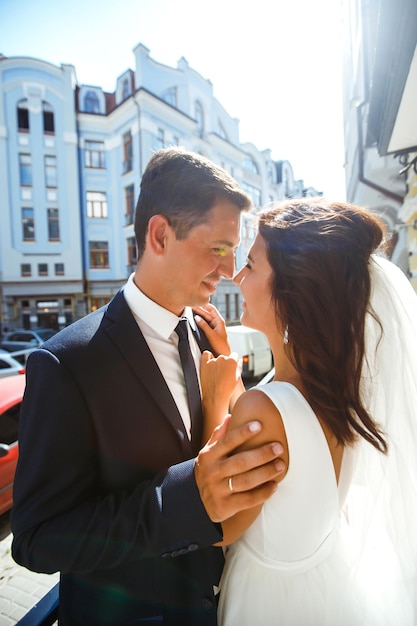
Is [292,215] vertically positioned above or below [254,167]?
below

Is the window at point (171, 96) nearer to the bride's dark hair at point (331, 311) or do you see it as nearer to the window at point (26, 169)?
the window at point (26, 169)

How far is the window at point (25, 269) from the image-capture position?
20453 mm

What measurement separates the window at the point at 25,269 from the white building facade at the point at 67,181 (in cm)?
6

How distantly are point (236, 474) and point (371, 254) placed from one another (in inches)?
37.5

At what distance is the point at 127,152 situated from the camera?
66.7 feet

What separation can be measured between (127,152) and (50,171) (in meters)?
5.39

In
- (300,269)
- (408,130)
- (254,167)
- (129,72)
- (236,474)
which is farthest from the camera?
(254,167)

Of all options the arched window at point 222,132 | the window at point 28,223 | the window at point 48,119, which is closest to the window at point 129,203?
the window at point 28,223

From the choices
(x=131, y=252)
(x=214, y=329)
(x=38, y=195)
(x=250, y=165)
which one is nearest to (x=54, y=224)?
(x=38, y=195)

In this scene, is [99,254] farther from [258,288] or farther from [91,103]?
[258,288]

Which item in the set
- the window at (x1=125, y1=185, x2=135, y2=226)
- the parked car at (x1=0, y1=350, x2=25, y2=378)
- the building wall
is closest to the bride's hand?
the parked car at (x1=0, y1=350, x2=25, y2=378)

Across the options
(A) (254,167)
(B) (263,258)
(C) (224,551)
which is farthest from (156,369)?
(A) (254,167)

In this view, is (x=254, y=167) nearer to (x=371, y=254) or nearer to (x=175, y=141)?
(x=175, y=141)

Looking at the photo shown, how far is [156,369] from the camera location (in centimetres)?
118
